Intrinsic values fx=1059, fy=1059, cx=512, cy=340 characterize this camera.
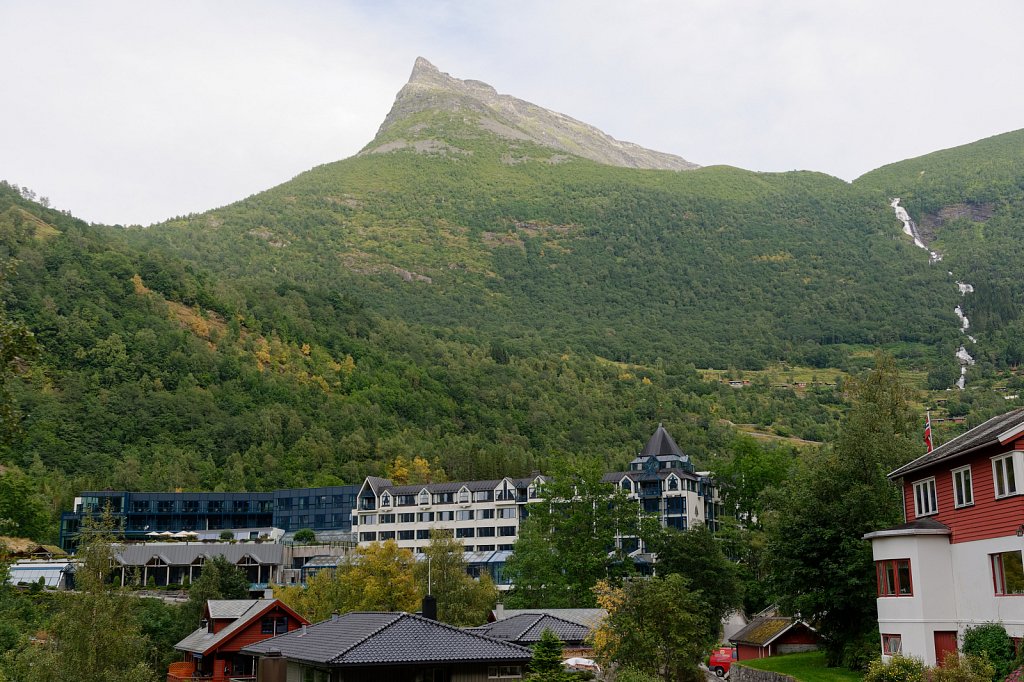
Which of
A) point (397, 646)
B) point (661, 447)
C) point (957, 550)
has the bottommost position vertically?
point (397, 646)

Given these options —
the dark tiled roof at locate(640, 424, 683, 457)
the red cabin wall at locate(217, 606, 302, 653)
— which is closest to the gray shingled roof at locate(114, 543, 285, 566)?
the dark tiled roof at locate(640, 424, 683, 457)

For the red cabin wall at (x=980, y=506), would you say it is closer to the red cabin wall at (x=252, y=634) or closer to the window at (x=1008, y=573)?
the window at (x=1008, y=573)

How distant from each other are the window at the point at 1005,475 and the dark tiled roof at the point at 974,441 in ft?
2.46

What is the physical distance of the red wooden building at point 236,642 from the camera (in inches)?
2424

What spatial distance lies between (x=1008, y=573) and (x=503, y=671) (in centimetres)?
1821

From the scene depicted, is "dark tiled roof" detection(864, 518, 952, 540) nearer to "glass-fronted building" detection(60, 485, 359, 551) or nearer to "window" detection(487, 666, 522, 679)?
"window" detection(487, 666, 522, 679)

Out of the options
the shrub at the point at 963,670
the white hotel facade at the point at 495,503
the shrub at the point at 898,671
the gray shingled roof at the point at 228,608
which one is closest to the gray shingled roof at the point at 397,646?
the shrub at the point at 898,671

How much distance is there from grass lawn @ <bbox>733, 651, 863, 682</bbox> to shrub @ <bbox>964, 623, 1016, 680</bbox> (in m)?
7.31

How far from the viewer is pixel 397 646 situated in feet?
126

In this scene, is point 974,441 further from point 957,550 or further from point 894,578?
point 894,578

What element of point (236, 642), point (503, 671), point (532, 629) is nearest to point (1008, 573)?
point (503, 671)

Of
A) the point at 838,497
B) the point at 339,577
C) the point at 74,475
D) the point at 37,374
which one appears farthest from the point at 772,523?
the point at 37,374

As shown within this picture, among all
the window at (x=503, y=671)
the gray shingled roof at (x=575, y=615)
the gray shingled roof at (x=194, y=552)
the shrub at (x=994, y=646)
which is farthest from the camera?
the gray shingled roof at (x=194, y=552)

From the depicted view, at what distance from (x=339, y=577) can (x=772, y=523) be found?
35733 mm
